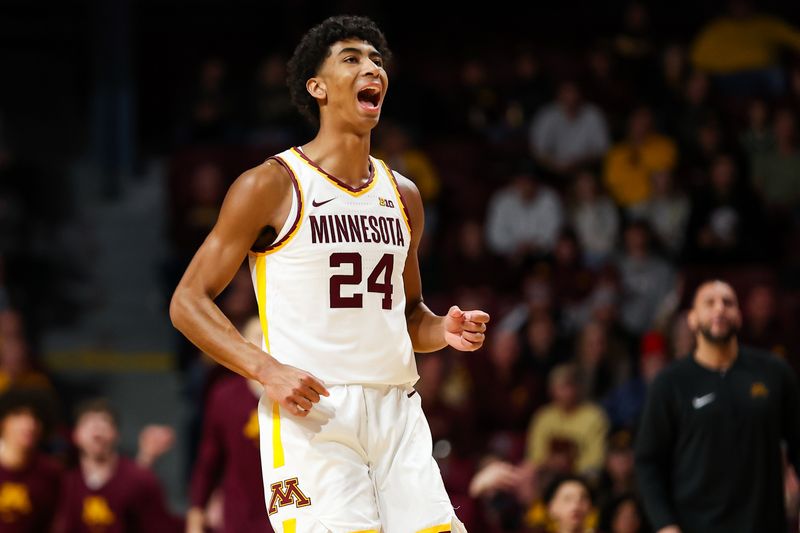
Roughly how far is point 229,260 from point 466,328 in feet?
2.61

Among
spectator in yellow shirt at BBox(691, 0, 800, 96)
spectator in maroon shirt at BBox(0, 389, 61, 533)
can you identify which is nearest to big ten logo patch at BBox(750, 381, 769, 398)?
spectator in maroon shirt at BBox(0, 389, 61, 533)

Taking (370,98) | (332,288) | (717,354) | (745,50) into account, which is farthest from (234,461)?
(745,50)

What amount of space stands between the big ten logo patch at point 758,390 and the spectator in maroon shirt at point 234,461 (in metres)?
2.33

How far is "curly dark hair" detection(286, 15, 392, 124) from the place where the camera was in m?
4.43

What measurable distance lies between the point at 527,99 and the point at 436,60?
2.13 m

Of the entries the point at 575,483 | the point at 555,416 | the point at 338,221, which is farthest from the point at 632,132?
the point at 338,221

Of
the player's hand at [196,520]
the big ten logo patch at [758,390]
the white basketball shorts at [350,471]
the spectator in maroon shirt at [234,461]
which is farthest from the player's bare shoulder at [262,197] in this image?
the player's hand at [196,520]

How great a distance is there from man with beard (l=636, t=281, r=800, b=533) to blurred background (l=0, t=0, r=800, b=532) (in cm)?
185

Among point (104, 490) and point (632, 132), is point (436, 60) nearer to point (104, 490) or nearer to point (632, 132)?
point (632, 132)

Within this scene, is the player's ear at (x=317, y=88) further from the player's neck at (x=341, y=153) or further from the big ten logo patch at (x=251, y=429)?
the big ten logo patch at (x=251, y=429)

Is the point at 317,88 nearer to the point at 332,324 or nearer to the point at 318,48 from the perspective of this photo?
the point at 318,48

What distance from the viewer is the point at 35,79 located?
14.8 meters

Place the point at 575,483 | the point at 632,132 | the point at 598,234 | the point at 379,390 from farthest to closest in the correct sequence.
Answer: the point at 632,132 < the point at 598,234 < the point at 575,483 < the point at 379,390

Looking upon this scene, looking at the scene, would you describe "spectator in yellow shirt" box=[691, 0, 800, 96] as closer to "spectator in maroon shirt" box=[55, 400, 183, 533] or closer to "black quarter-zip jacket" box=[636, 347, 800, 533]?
"black quarter-zip jacket" box=[636, 347, 800, 533]
